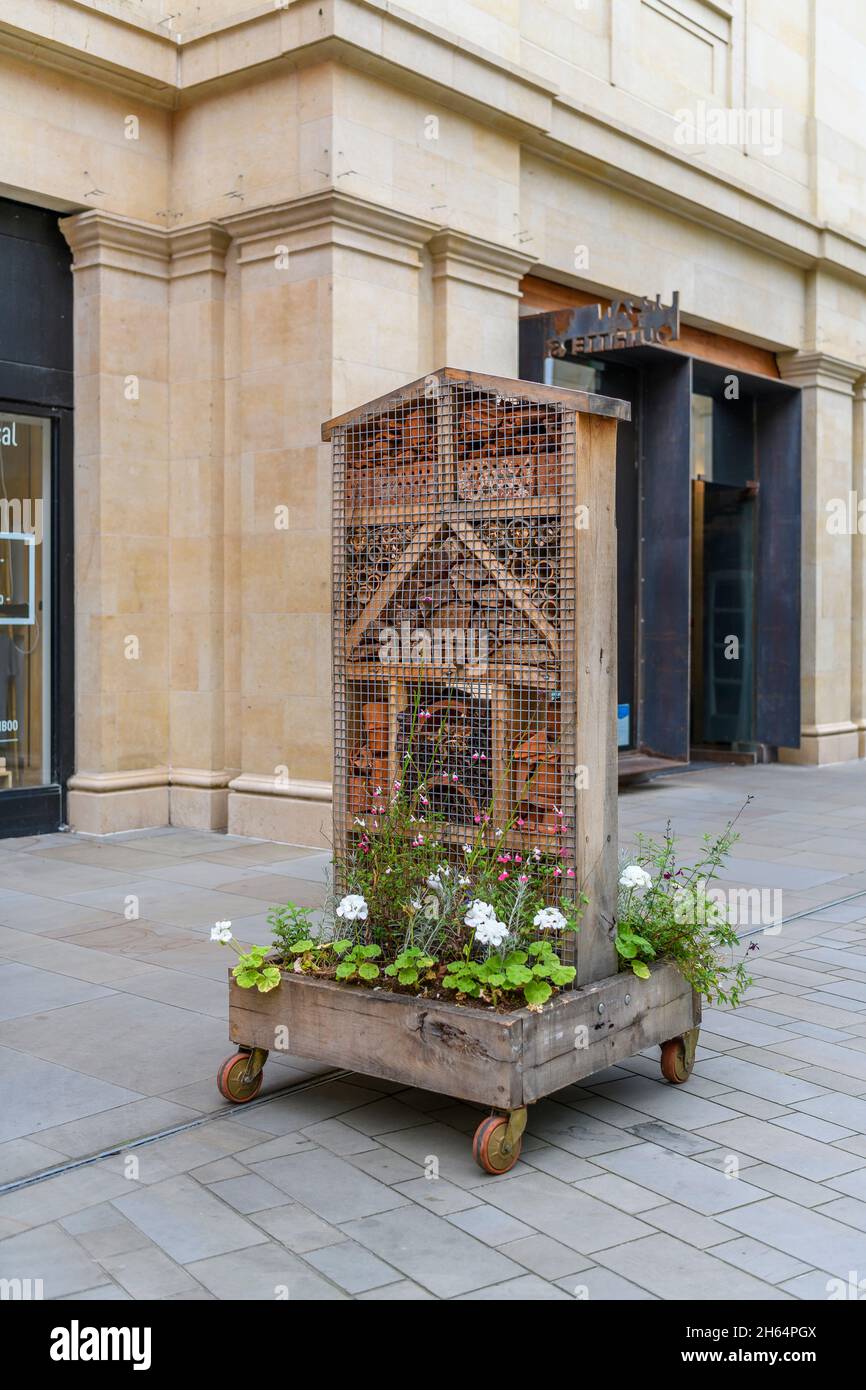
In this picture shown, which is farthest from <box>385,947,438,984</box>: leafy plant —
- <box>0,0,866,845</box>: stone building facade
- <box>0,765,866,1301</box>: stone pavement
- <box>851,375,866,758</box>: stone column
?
<box>851,375,866,758</box>: stone column

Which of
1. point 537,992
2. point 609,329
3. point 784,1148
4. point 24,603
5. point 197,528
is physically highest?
point 609,329

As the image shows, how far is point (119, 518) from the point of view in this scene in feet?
35.8

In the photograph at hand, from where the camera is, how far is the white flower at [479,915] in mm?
4422

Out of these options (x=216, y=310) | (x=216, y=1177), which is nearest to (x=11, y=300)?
(x=216, y=310)

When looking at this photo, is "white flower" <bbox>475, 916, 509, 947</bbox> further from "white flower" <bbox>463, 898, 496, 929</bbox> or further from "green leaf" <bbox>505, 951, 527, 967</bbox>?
"green leaf" <bbox>505, 951, 527, 967</bbox>

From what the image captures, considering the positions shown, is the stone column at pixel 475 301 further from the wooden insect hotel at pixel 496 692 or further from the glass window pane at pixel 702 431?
the wooden insect hotel at pixel 496 692

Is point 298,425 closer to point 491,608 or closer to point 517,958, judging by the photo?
point 491,608

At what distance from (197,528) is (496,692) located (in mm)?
6659

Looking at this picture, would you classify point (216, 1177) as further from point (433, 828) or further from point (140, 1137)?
point (433, 828)

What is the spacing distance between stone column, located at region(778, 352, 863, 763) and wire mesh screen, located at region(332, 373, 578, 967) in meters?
12.2

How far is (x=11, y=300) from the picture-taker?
10547mm

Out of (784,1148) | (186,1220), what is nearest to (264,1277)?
(186,1220)

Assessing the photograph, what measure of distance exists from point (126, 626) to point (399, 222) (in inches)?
148

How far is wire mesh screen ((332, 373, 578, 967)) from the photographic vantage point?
4.78 metres
